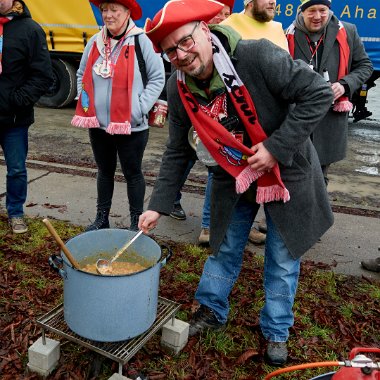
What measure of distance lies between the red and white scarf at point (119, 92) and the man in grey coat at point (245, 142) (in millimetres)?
1150

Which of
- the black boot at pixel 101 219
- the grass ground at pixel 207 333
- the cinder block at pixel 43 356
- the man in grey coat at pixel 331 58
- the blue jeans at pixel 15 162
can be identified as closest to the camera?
the cinder block at pixel 43 356

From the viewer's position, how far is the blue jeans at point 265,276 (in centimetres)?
267

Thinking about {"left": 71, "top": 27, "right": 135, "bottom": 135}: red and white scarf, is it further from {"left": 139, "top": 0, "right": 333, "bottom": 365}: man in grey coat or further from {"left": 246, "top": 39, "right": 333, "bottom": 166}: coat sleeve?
{"left": 246, "top": 39, "right": 333, "bottom": 166}: coat sleeve

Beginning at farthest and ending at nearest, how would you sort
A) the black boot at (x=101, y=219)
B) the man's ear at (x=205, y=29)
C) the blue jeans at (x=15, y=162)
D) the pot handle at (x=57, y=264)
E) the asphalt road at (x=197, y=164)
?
the asphalt road at (x=197, y=164) → the black boot at (x=101, y=219) → the blue jeans at (x=15, y=162) → the pot handle at (x=57, y=264) → the man's ear at (x=205, y=29)

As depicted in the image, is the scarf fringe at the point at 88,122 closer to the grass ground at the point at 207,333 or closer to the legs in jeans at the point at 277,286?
the grass ground at the point at 207,333

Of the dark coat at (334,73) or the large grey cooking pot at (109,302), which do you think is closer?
the large grey cooking pot at (109,302)

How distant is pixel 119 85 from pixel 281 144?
6.36 feet

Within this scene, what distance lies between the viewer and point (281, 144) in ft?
7.41

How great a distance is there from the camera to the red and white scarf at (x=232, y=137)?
2.26 metres

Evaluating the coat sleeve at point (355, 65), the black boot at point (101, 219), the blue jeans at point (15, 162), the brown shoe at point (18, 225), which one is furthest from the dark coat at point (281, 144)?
the brown shoe at point (18, 225)

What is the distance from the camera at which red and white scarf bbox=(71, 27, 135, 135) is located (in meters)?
3.78

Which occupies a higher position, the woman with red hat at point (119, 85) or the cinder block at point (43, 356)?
the woman with red hat at point (119, 85)

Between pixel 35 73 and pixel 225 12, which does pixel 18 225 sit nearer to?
pixel 35 73

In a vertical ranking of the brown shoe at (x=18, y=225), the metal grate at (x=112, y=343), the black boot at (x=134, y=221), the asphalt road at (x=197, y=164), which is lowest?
the asphalt road at (x=197, y=164)
